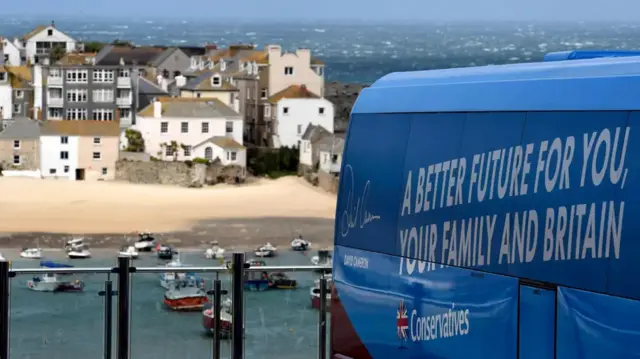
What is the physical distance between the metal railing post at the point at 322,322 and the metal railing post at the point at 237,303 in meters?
0.47

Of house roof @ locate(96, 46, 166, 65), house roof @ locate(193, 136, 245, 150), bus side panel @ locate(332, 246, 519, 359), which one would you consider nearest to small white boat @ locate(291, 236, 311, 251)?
house roof @ locate(193, 136, 245, 150)

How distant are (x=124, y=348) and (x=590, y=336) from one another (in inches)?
146

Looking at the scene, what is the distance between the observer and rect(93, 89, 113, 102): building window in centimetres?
7131

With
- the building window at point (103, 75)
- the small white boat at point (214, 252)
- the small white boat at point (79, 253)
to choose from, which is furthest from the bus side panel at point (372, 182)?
the building window at point (103, 75)

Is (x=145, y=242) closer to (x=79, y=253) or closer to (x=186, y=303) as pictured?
(x=79, y=253)

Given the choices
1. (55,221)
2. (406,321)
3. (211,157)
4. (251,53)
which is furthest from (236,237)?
(406,321)

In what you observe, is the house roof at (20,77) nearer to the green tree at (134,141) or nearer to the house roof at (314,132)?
the green tree at (134,141)

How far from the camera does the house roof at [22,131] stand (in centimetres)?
6462

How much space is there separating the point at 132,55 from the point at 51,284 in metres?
82.4

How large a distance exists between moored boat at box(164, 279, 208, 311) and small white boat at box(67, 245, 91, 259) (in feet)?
116

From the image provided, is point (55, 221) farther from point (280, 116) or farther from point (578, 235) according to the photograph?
point (578, 235)

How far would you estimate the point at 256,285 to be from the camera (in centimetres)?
931

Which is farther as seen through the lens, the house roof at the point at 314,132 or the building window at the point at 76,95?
the building window at the point at 76,95

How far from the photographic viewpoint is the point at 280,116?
69.2 m
